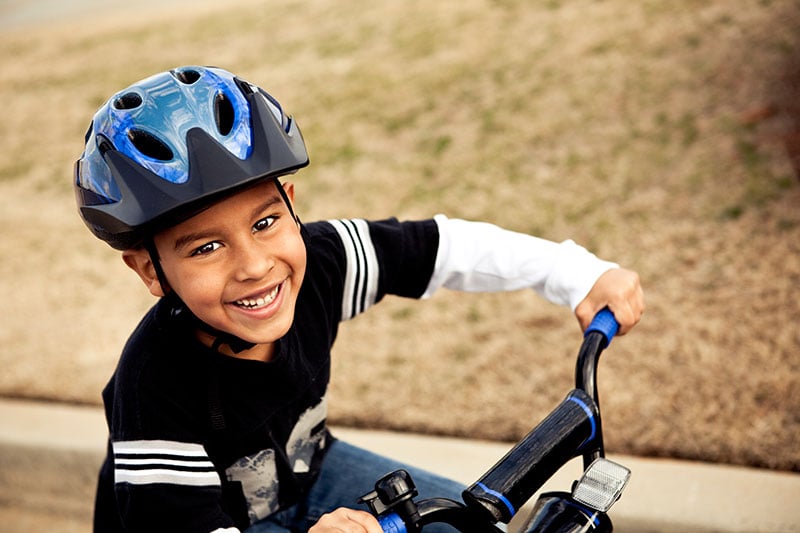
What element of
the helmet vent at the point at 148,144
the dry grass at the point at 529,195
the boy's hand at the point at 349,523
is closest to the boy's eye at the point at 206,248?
the helmet vent at the point at 148,144

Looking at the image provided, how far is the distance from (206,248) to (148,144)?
28cm

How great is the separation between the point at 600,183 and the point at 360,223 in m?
→ 3.01

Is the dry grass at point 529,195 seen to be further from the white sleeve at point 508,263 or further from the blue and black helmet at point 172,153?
the blue and black helmet at point 172,153

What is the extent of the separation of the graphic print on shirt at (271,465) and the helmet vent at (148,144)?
751 mm

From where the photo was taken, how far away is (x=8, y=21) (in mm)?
13883

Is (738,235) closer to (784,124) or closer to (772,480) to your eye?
(784,124)

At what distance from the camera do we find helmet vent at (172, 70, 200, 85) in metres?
2.11

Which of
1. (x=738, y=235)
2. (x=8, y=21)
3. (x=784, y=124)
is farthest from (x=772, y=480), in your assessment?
(x=8, y=21)

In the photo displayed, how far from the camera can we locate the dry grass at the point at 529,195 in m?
3.71

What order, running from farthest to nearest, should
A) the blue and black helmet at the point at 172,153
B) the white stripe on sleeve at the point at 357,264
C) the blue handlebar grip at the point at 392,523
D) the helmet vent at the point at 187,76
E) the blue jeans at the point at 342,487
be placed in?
the white stripe on sleeve at the point at 357,264
the blue jeans at the point at 342,487
the helmet vent at the point at 187,76
the blue and black helmet at the point at 172,153
the blue handlebar grip at the point at 392,523

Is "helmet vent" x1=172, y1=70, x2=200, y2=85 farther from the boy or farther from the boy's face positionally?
the boy's face

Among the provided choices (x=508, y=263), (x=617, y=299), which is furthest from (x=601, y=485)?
(x=508, y=263)

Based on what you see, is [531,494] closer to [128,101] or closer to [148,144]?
[148,144]

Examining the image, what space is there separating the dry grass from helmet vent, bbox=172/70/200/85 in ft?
6.72
